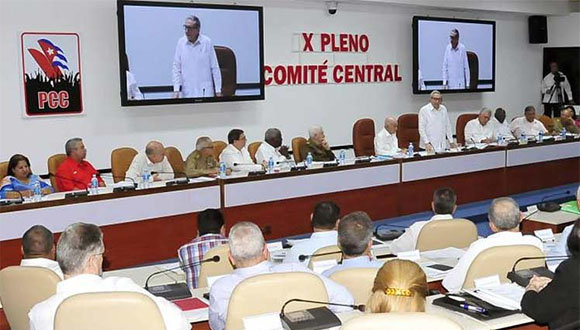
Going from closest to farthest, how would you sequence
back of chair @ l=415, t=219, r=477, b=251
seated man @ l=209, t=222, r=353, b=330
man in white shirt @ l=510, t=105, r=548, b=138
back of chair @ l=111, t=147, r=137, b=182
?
seated man @ l=209, t=222, r=353, b=330 → back of chair @ l=415, t=219, r=477, b=251 → back of chair @ l=111, t=147, r=137, b=182 → man in white shirt @ l=510, t=105, r=548, b=138

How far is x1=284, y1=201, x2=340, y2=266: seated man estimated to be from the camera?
13.4ft

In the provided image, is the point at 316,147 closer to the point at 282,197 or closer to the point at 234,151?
the point at 234,151

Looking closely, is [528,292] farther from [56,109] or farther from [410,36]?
[410,36]

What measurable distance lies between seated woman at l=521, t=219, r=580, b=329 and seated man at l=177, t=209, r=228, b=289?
197 centimetres

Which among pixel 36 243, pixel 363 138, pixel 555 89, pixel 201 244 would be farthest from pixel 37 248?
pixel 555 89

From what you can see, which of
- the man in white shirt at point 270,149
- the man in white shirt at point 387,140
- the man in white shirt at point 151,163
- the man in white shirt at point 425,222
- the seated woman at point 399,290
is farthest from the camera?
the man in white shirt at point 387,140

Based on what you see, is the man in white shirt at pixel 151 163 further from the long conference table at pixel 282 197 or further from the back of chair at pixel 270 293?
the back of chair at pixel 270 293

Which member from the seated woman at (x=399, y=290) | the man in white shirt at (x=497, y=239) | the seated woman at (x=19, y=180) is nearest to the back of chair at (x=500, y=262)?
the man in white shirt at (x=497, y=239)

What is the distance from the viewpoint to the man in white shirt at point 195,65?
8.55 m

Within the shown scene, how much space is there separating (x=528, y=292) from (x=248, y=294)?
108 cm

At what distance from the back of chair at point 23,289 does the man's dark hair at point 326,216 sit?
1522 mm

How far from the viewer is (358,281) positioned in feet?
10.5

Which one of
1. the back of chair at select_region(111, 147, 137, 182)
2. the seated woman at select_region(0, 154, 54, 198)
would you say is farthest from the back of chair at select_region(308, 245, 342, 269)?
the back of chair at select_region(111, 147, 137, 182)

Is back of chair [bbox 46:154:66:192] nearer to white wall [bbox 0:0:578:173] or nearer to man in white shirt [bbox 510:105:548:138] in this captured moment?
white wall [bbox 0:0:578:173]
